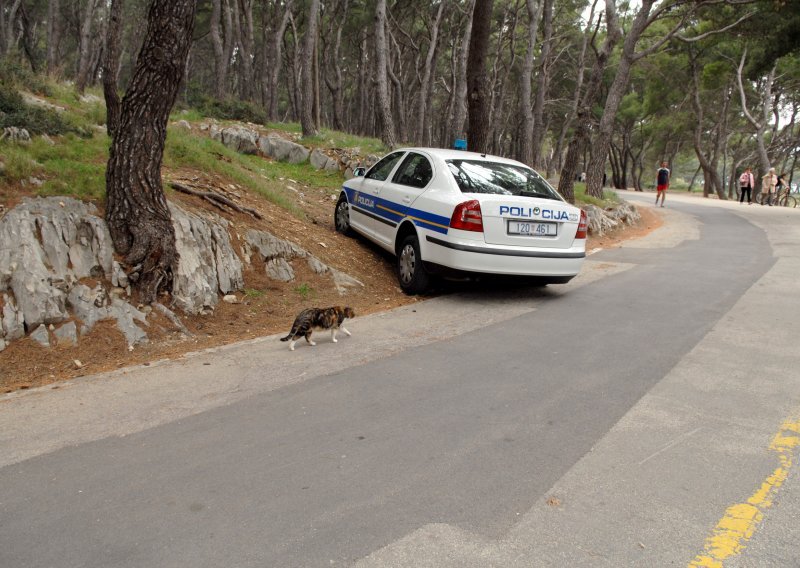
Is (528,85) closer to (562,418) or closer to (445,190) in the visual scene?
(445,190)

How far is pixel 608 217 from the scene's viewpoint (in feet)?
51.6

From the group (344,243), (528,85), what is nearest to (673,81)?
(528,85)

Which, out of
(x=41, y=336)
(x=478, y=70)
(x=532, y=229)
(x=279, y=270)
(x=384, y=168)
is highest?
(x=478, y=70)

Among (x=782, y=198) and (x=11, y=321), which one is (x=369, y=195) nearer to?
(x=11, y=321)

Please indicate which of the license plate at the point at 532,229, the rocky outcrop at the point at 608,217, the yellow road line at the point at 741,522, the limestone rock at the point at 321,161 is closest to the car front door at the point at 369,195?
the license plate at the point at 532,229

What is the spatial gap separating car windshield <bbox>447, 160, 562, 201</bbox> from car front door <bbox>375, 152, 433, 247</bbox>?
44 cm

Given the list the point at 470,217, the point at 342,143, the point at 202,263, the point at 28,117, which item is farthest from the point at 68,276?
the point at 342,143

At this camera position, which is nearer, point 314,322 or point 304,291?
point 314,322

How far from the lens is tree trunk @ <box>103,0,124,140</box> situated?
330 inches

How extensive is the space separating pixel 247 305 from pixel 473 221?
8.93 ft

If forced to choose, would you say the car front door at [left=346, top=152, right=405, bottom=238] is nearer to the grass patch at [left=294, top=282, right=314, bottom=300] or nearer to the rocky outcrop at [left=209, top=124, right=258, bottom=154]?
the grass patch at [left=294, top=282, right=314, bottom=300]

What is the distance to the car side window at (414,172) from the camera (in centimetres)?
813

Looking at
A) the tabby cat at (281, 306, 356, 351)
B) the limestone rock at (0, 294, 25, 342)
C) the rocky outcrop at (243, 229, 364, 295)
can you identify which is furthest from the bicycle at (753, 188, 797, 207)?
the limestone rock at (0, 294, 25, 342)

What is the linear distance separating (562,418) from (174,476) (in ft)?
8.12
